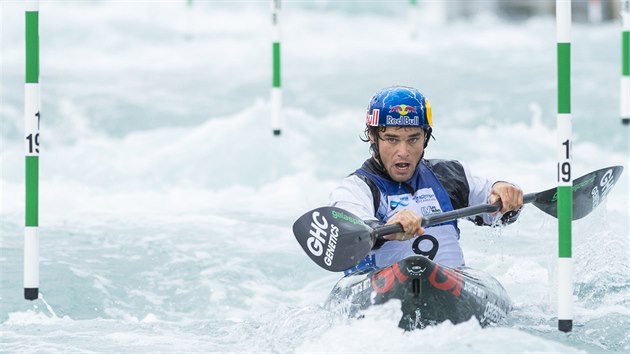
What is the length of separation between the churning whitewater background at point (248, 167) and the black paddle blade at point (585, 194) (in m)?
0.30

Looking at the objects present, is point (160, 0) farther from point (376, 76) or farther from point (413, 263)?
point (413, 263)

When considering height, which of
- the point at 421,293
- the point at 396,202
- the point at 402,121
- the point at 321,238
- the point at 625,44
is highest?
the point at 625,44

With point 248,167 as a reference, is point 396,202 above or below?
below

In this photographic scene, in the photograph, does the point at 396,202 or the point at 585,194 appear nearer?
the point at 396,202

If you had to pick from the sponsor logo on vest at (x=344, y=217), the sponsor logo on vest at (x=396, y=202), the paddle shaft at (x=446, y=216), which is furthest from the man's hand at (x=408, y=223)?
the sponsor logo on vest at (x=396, y=202)

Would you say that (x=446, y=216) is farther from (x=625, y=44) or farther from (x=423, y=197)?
(x=625, y=44)

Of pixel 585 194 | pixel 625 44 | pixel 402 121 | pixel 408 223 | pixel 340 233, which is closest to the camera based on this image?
pixel 408 223

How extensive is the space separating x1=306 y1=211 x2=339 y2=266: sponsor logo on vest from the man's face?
435 mm

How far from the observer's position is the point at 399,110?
4.57 meters

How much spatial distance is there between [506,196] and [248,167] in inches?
173

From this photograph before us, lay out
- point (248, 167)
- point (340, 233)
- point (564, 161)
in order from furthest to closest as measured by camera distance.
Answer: point (248, 167)
point (340, 233)
point (564, 161)

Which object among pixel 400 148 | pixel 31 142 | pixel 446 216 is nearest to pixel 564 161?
pixel 446 216

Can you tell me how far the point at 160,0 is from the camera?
Result: 18.7 metres

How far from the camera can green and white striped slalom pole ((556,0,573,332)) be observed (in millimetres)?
3908
